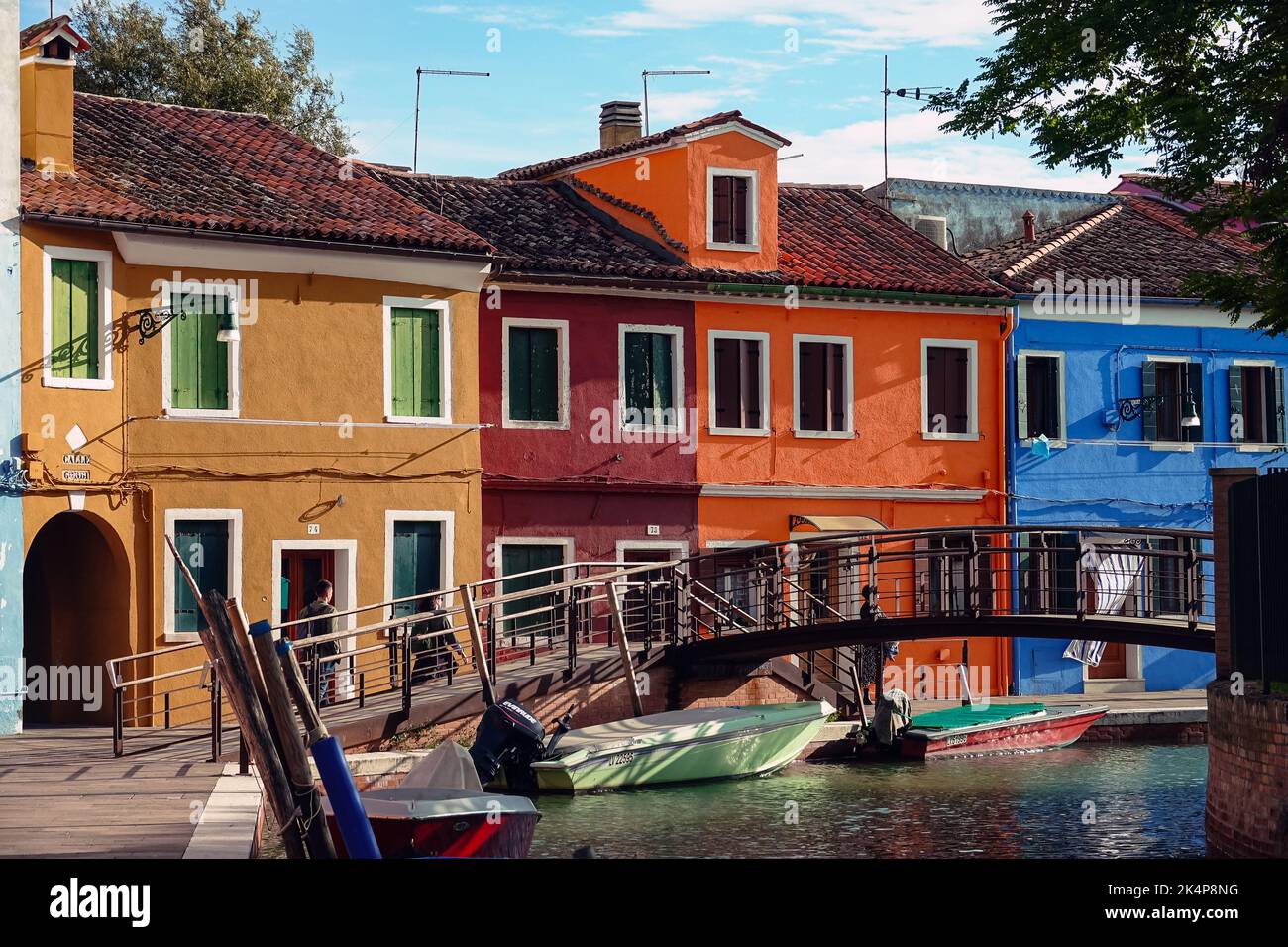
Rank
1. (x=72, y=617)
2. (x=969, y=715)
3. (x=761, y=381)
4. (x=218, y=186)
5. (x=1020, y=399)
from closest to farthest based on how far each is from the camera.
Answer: (x=72, y=617) < (x=218, y=186) < (x=969, y=715) < (x=761, y=381) < (x=1020, y=399)

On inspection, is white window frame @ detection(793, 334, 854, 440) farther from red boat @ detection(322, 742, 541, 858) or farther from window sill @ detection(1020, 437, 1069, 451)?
red boat @ detection(322, 742, 541, 858)

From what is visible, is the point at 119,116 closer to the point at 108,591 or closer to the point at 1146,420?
the point at 108,591

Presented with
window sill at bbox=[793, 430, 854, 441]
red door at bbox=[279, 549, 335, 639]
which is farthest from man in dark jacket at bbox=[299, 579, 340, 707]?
window sill at bbox=[793, 430, 854, 441]

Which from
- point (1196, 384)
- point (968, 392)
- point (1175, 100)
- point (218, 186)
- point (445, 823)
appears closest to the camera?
point (445, 823)

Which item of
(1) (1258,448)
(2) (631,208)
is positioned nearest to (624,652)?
(2) (631,208)

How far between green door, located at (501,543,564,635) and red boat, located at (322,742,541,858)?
11.2m

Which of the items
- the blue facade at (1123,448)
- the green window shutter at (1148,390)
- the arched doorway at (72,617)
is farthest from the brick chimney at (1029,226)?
the arched doorway at (72,617)

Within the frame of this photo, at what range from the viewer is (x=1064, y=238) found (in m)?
35.0

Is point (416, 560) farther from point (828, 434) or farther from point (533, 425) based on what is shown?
point (828, 434)

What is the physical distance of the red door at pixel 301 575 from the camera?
2583 centimetres

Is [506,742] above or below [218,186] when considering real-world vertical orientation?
below

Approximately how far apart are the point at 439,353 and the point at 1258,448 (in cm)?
1505

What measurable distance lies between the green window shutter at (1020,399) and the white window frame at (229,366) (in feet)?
43.4

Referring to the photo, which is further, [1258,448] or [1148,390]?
[1258,448]
